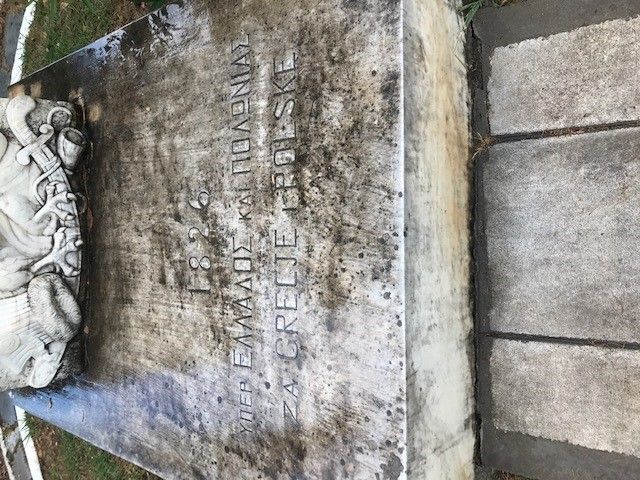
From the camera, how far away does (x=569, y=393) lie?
2311 millimetres

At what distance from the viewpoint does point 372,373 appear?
208cm

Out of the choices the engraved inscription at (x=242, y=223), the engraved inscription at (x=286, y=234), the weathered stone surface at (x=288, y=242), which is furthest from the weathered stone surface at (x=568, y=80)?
the engraved inscription at (x=242, y=223)

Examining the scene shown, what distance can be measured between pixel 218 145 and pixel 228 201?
0.80 ft

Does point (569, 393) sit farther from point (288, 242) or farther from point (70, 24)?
point (70, 24)

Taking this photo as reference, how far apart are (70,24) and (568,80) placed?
11.4ft

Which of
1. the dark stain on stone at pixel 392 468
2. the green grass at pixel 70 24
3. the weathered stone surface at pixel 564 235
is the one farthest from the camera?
the green grass at pixel 70 24

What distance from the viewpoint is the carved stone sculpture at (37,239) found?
9.73ft

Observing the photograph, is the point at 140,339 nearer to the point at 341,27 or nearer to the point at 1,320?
the point at 1,320

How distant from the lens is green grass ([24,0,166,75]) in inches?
159

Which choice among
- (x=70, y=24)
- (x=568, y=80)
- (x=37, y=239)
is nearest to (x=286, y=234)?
(x=568, y=80)

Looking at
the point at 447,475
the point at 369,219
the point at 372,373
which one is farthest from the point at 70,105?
the point at 447,475

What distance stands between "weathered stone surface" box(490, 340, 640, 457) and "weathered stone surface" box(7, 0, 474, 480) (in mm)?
161

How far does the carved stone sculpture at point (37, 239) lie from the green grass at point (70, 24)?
102 centimetres

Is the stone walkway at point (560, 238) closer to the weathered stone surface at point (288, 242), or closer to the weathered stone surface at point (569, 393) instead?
the weathered stone surface at point (569, 393)
